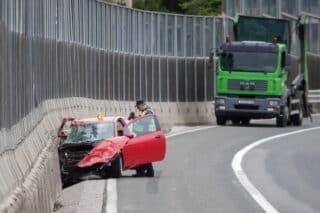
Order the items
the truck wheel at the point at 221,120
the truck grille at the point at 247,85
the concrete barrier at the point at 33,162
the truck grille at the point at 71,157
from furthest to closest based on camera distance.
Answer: the truck wheel at the point at 221,120 < the truck grille at the point at 247,85 < the truck grille at the point at 71,157 < the concrete barrier at the point at 33,162

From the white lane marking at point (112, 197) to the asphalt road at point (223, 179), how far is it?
90mm

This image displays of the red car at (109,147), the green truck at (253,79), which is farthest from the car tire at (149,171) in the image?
the green truck at (253,79)

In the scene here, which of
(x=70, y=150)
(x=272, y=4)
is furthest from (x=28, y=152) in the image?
(x=272, y=4)

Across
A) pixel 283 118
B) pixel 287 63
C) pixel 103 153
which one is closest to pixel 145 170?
pixel 103 153

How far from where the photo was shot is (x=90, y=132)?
24.6m

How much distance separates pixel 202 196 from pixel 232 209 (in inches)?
85.0

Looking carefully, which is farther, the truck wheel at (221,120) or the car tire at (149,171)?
the truck wheel at (221,120)

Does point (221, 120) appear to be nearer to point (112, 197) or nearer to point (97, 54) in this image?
point (97, 54)

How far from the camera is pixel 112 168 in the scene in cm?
2353

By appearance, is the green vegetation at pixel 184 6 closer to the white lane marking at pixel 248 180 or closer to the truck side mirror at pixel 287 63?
the truck side mirror at pixel 287 63

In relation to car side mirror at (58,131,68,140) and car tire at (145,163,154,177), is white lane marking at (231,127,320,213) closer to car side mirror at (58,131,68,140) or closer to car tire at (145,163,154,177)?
car tire at (145,163,154,177)

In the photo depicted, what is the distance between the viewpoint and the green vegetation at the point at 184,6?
11012 cm

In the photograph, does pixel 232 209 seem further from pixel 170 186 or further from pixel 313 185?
pixel 313 185

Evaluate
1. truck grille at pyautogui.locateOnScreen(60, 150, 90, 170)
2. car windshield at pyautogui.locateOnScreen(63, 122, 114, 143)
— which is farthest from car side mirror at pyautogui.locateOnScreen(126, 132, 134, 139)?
truck grille at pyautogui.locateOnScreen(60, 150, 90, 170)
